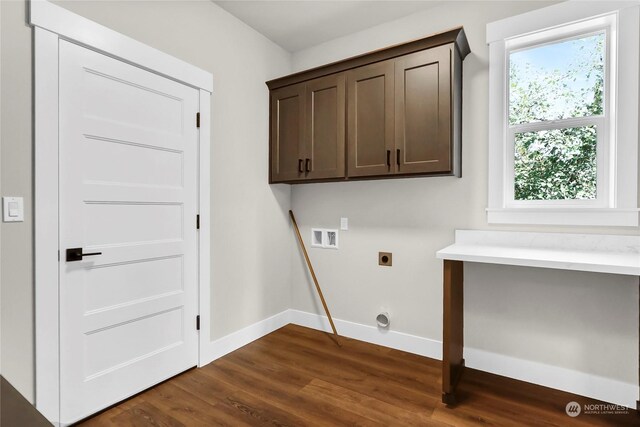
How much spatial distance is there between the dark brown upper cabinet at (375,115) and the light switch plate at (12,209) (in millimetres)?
1831

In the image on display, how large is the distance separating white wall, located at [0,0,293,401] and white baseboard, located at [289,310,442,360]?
279 millimetres

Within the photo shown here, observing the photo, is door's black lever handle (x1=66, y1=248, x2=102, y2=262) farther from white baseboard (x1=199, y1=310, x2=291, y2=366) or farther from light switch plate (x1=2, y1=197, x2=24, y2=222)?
white baseboard (x1=199, y1=310, x2=291, y2=366)

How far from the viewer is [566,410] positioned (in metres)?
1.91

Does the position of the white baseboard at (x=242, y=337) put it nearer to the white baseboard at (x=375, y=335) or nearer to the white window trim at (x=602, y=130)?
the white baseboard at (x=375, y=335)

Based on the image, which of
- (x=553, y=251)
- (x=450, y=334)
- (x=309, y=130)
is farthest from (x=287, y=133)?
(x=553, y=251)

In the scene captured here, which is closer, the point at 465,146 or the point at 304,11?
the point at 465,146

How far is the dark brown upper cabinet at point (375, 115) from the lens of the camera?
226cm

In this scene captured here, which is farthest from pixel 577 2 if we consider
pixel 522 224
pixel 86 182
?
pixel 86 182

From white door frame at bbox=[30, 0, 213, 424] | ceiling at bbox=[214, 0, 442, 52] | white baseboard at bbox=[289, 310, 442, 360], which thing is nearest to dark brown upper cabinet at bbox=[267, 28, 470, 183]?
ceiling at bbox=[214, 0, 442, 52]

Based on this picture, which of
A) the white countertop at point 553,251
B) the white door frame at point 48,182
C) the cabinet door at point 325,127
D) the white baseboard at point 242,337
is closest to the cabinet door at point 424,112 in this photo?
the cabinet door at point 325,127

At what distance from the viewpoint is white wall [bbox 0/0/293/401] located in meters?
1.57

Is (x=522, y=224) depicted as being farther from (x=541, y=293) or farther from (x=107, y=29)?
(x=107, y=29)

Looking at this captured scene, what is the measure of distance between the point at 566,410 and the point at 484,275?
879mm

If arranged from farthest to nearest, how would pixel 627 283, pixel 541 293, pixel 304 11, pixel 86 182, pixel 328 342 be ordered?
pixel 328 342 < pixel 304 11 < pixel 541 293 < pixel 627 283 < pixel 86 182
